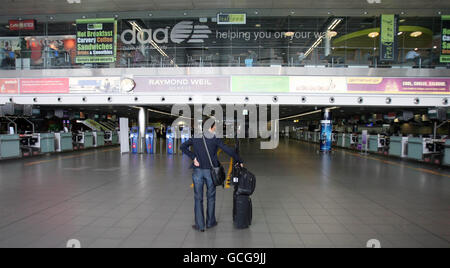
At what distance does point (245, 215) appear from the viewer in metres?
3.91

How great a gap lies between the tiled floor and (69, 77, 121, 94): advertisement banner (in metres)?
5.21

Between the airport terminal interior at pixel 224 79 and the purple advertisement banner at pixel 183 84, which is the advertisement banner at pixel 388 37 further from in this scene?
the purple advertisement banner at pixel 183 84

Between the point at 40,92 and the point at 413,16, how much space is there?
64.8ft

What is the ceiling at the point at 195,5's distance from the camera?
12547mm

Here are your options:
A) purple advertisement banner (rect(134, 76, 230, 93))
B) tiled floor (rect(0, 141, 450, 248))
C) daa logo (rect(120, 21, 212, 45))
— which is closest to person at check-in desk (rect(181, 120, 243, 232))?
tiled floor (rect(0, 141, 450, 248))

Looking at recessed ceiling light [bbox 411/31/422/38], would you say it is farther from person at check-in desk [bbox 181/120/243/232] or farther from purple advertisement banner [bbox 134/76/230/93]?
person at check-in desk [bbox 181/120/243/232]

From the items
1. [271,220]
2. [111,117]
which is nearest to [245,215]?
[271,220]

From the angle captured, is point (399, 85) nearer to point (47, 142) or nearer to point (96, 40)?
point (96, 40)

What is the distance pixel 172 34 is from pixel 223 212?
11370mm

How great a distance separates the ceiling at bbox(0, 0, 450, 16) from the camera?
12547 mm

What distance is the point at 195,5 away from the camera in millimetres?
13039

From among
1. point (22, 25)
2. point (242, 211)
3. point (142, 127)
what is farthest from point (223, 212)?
point (22, 25)

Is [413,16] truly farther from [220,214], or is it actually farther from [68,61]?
[68,61]

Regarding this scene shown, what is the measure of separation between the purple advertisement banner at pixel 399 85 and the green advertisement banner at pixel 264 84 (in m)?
3.00
